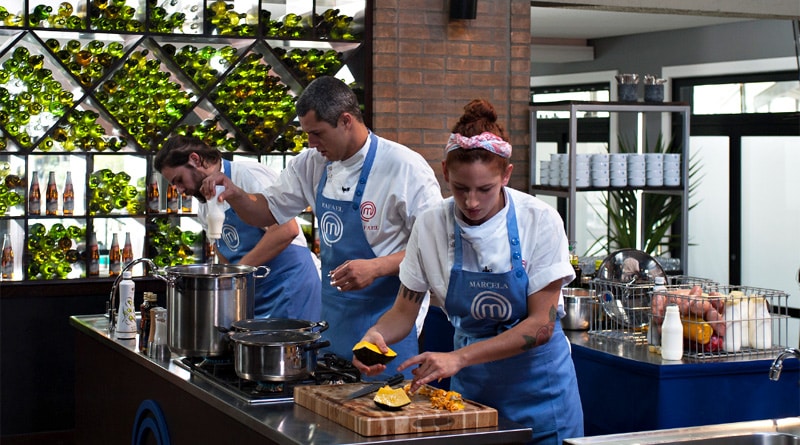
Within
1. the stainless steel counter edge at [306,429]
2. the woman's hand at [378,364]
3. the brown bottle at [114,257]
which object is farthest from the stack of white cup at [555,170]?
the woman's hand at [378,364]

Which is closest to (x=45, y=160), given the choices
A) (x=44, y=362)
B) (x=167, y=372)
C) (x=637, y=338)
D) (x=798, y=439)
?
(x=44, y=362)

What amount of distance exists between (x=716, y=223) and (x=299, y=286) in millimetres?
5767

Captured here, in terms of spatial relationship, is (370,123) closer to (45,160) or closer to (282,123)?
(282,123)

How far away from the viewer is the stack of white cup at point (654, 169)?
650cm

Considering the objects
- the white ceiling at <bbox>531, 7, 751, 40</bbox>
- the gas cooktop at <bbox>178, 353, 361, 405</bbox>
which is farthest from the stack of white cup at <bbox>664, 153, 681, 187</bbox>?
the gas cooktop at <bbox>178, 353, 361, 405</bbox>

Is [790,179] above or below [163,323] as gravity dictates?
above

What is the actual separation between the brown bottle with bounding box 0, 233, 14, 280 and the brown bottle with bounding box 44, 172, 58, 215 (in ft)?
0.84

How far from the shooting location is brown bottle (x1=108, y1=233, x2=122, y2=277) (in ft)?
18.8

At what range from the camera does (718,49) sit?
9.17 metres

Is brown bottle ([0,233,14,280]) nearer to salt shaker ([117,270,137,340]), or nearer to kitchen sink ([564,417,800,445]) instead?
salt shaker ([117,270,137,340])

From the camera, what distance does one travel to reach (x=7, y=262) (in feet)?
18.1

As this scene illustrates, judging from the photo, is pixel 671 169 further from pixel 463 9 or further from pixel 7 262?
pixel 7 262

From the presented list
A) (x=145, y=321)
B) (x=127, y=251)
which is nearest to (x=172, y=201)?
(x=127, y=251)

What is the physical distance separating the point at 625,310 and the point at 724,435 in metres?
1.66
